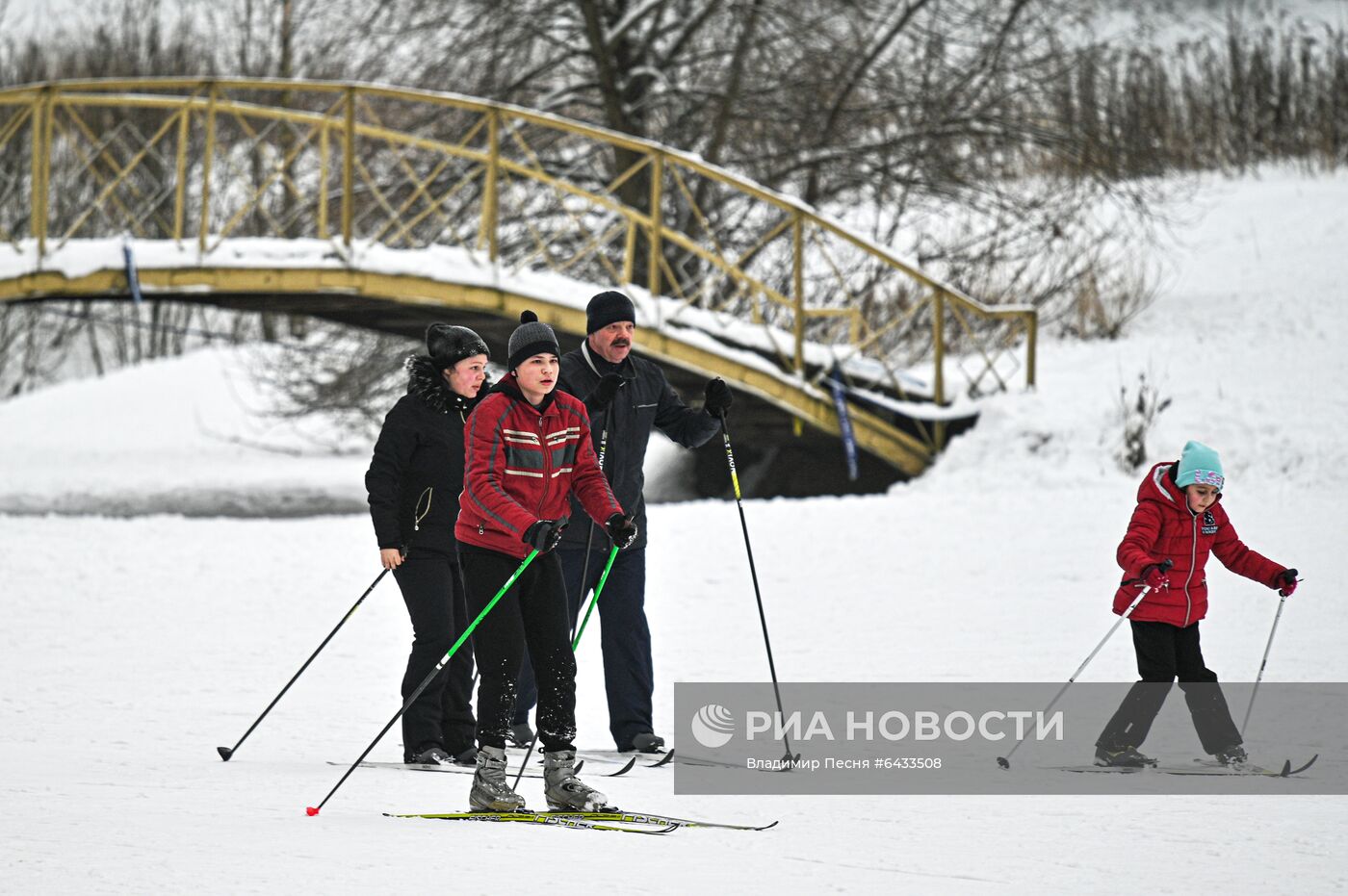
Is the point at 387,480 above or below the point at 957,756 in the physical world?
above

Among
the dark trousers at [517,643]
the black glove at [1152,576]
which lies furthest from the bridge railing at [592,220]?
the dark trousers at [517,643]

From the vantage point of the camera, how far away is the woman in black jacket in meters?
5.92

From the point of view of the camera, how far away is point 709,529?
1192 centimetres

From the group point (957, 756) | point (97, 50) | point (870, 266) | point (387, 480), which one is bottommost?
point (957, 756)

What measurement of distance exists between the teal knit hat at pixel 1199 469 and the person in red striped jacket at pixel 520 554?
6.59 feet

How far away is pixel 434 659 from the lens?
5.91 m

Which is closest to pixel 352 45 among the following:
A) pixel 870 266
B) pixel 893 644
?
pixel 870 266

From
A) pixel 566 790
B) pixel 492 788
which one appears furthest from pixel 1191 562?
pixel 492 788

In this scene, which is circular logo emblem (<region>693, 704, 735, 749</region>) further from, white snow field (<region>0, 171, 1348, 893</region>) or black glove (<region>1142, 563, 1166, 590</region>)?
black glove (<region>1142, 563, 1166, 590</region>)

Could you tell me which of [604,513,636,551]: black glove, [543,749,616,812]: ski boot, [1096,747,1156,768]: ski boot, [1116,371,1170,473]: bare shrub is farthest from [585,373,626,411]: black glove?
[1116,371,1170,473]: bare shrub

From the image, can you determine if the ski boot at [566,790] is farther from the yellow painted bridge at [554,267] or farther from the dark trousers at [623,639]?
the yellow painted bridge at [554,267]

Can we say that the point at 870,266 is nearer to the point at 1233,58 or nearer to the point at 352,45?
the point at 352,45

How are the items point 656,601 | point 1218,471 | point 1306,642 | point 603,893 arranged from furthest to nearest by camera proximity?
point 656,601, point 1306,642, point 1218,471, point 603,893

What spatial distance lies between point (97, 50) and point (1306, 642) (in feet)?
93.9
